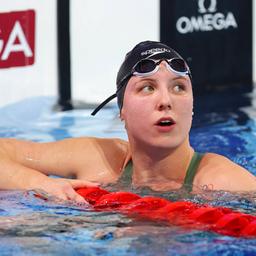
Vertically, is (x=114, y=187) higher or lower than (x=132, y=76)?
lower

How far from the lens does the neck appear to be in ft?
10.7

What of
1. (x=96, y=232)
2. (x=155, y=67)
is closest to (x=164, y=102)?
(x=155, y=67)

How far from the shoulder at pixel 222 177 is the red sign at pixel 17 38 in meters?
2.10

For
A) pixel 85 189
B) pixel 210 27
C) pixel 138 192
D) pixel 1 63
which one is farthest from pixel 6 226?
pixel 210 27

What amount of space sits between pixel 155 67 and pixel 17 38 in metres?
2.07

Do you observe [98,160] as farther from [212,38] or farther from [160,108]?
[212,38]

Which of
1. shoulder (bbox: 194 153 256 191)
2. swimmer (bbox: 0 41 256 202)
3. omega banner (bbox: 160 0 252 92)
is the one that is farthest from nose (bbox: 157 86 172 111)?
omega banner (bbox: 160 0 252 92)

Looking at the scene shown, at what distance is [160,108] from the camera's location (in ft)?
10.3

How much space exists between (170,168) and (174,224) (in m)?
0.40

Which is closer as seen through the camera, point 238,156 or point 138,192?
point 138,192

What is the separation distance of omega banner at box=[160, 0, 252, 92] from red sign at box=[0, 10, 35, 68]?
830mm

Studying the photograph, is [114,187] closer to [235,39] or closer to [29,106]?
[29,106]

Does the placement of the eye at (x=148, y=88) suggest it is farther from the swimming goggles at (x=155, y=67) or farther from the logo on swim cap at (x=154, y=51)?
the logo on swim cap at (x=154, y=51)

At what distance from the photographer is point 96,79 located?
547 centimetres
